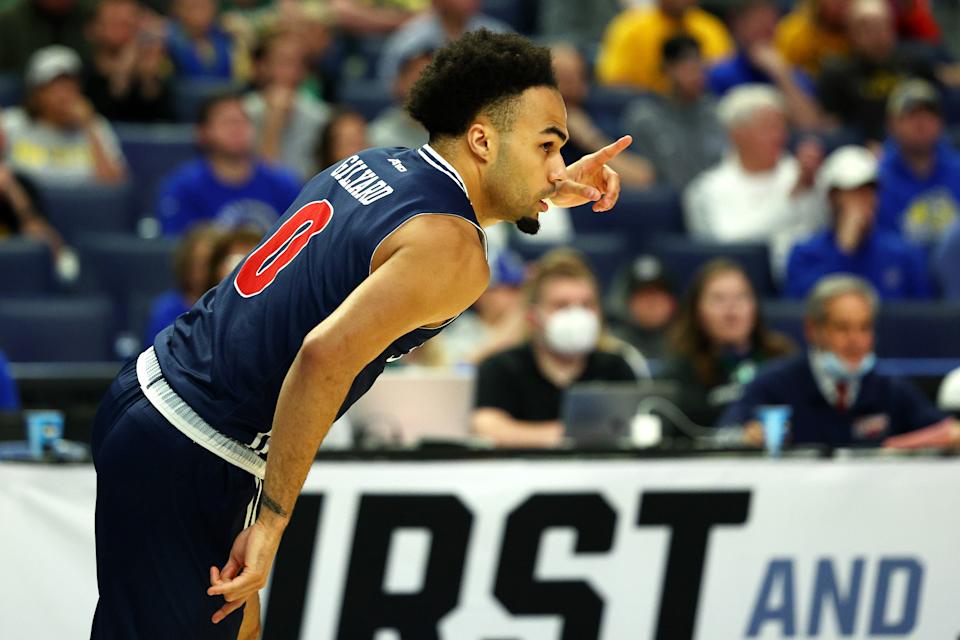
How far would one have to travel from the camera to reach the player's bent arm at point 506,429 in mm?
5953

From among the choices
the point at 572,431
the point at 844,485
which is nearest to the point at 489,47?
the point at 844,485

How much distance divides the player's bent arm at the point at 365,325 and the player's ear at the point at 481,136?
187mm

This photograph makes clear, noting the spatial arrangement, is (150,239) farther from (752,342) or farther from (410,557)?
(410,557)

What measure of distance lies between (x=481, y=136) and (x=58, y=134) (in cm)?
613

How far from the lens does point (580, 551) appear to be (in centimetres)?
441

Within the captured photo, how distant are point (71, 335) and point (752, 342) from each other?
3.02 metres

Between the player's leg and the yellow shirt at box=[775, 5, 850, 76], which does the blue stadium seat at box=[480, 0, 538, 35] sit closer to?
the yellow shirt at box=[775, 5, 850, 76]

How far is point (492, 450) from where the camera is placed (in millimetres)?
4414

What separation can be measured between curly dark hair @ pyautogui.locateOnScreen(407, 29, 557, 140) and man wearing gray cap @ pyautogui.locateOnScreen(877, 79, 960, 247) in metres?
6.33

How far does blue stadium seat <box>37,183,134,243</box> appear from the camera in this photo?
8.12 meters

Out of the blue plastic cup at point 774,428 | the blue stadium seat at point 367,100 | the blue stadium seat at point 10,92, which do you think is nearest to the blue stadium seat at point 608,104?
the blue stadium seat at point 367,100

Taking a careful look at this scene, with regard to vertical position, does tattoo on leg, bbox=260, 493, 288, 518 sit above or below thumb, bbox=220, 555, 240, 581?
above

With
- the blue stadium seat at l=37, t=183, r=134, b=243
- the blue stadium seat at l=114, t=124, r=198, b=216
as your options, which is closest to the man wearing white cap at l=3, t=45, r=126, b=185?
the blue stadium seat at l=114, t=124, r=198, b=216

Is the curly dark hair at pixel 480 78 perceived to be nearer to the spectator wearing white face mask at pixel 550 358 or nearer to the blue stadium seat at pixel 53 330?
the spectator wearing white face mask at pixel 550 358
